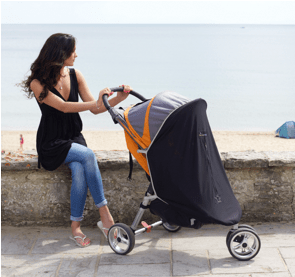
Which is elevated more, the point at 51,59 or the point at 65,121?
the point at 51,59

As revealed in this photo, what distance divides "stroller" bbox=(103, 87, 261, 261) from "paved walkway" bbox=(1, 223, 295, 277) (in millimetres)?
161

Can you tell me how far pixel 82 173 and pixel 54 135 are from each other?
361mm

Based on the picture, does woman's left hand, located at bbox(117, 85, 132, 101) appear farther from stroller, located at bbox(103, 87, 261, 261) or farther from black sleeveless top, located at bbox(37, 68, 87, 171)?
black sleeveless top, located at bbox(37, 68, 87, 171)

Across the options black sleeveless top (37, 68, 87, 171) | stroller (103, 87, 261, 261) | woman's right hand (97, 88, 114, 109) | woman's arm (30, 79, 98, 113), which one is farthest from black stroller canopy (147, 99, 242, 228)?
black sleeveless top (37, 68, 87, 171)

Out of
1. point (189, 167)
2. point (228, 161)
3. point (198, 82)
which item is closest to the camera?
point (189, 167)

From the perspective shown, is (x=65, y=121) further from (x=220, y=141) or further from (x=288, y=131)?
(x=288, y=131)

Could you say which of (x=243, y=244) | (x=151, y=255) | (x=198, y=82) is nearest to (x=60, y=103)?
(x=151, y=255)

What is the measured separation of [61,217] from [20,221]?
35cm

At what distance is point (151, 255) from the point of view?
2865 millimetres

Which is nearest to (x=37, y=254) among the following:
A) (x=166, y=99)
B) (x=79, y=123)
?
(x=79, y=123)

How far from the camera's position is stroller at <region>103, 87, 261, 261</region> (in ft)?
8.38

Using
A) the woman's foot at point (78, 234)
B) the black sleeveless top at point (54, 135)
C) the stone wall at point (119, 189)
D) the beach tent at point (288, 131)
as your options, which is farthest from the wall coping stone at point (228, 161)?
the beach tent at point (288, 131)

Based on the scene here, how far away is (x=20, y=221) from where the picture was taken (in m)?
3.40

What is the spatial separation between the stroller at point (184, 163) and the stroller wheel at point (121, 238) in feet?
0.96
